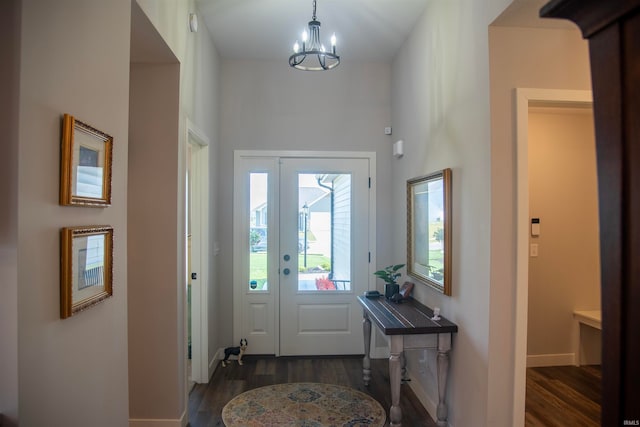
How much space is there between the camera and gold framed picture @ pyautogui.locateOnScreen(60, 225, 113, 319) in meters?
1.17

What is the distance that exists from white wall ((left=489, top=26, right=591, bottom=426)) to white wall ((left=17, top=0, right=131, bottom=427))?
1.81 metres

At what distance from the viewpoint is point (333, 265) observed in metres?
3.90

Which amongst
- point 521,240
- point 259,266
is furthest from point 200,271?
point 521,240

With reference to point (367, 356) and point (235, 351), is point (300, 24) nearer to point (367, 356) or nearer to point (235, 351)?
point (367, 356)

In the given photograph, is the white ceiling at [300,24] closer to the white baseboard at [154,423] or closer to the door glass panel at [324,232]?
the door glass panel at [324,232]

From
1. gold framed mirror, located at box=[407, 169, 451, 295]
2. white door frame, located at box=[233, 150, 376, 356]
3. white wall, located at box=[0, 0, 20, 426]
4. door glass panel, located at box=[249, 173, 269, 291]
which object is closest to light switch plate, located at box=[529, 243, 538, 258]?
gold framed mirror, located at box=[407, 169, 451, 295]

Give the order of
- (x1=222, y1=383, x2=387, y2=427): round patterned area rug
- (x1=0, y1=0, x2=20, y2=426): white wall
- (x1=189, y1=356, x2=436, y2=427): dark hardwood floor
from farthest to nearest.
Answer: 1. (x1=189, y1=356, x2=436, y2=427): dark hardwood floor
2. (x1=222, y1=383, x2=387, y2=427): round patterned area rug
3. (x1=0, y1=0, x2=20, y2=426): white wall

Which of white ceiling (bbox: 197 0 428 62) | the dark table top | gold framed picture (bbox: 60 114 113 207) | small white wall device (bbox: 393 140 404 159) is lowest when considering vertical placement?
the dark table top

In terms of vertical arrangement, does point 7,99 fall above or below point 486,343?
above

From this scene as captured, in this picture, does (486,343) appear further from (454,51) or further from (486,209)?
(454,51)

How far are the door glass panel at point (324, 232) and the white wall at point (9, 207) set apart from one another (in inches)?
116

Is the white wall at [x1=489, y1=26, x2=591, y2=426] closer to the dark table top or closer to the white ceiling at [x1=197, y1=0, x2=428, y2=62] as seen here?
the dark table top

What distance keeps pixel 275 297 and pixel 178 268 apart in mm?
1553

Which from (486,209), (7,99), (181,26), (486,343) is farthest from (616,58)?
(181,26)
